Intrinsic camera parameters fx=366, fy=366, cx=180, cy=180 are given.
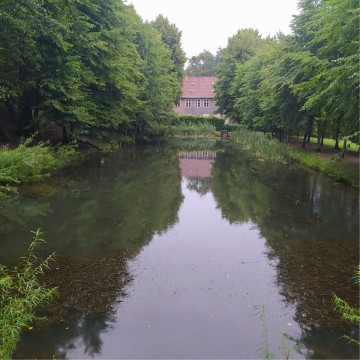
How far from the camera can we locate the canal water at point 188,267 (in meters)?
5.07

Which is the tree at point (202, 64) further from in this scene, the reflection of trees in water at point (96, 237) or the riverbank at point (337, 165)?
the reflection of trees in water at point (96, 237)

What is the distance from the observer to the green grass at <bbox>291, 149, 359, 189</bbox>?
51.8 ft

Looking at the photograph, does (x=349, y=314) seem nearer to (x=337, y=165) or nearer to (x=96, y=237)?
(x=96, y=237)

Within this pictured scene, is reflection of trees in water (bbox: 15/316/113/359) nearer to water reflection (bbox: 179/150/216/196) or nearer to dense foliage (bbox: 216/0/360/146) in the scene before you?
dense foliage (bbox: 216/0/360/146)

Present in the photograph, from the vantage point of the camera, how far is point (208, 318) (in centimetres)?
A: 569

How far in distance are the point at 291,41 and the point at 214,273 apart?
21037 millimetres

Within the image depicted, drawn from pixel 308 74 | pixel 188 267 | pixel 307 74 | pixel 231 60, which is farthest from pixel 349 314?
pixel 231 60

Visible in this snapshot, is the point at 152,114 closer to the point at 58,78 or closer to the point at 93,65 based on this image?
the point at 93,65

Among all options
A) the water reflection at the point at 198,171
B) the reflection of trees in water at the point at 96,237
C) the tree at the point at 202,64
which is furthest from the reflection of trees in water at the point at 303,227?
the tree at the point at 202,64

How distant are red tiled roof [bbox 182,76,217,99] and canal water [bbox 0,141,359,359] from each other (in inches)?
2465

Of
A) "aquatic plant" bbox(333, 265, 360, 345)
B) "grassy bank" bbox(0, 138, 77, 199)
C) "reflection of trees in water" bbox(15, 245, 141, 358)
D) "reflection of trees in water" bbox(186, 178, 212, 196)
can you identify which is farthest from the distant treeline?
"grassy bank" bbox(0, 138, 77, 199)

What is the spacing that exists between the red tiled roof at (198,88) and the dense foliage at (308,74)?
1652 cm

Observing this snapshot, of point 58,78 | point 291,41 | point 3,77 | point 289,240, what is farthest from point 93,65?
point 289,240

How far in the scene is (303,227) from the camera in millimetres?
10375
